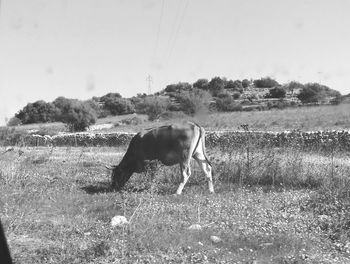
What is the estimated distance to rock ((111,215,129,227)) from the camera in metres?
8.07

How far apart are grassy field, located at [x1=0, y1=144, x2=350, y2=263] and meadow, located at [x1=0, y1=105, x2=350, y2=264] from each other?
0.02 meters

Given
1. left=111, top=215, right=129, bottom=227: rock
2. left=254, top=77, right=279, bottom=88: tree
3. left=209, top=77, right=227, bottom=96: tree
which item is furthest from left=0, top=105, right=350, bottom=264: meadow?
left=254, top=77, right=279, bottom=88: tree

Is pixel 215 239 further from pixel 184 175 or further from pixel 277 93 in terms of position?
pixel 277 93

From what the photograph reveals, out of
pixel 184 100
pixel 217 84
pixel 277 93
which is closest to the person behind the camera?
pixel 184 100

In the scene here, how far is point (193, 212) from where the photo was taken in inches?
376

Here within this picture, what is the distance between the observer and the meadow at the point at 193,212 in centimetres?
677

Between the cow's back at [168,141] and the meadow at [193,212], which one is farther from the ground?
the cow's back at [168,141]

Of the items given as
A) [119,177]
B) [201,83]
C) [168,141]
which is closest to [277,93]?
[201,83]

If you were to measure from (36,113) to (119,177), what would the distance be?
7253cm

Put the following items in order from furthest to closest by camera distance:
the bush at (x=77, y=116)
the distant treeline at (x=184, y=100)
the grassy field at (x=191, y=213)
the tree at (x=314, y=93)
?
the tree at (x=314, y=93) → the bush at (x=77, y=116) → the distant treeline at (x=184, y=100) → the grassy field at (x=191, y=213)

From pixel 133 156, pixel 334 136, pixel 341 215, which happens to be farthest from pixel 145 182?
pixel 334 136

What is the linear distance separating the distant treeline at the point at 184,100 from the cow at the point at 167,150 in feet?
76.8

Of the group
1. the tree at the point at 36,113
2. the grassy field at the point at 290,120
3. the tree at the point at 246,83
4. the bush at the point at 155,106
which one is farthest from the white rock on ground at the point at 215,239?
the tree at the point at 246,83

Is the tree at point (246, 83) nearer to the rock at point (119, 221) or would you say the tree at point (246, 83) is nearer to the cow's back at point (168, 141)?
the cow's back at point (168, 141)
